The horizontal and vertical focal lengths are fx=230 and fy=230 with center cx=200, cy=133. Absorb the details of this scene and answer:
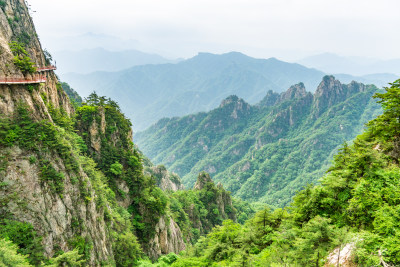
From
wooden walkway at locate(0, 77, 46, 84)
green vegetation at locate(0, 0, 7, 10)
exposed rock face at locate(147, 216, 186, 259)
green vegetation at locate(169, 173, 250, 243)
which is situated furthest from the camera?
green vegetation at locate(169, 173, 250, 243)

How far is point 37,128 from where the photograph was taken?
2009 centimetres

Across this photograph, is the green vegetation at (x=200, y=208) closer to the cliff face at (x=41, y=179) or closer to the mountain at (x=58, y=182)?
the mountain at (x=58, y=182)

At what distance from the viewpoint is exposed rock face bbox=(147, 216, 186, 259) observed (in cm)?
3531

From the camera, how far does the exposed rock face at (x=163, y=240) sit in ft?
116

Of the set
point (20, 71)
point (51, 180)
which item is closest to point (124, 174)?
point (51, 180)

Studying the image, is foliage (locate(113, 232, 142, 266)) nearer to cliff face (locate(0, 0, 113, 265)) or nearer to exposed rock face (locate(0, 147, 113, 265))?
cliff face (locate(0, 0, 113, 265))

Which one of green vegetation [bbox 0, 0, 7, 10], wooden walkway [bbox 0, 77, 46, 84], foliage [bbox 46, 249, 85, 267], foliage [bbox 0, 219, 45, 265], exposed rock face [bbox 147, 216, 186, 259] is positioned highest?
green vegetation [bbox 0, 0, 7, 10]

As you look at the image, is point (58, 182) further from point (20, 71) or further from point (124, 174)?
point (124, 174)

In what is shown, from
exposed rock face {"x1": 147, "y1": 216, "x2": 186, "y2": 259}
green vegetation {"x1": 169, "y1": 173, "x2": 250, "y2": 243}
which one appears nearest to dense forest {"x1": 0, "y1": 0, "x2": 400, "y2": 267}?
exposed rock face {"x1": 147, "y1": 216, "x2": 186, "y2": 259}

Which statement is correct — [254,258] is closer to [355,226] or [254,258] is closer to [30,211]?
[355,226]

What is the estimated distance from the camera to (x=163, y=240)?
124 feet

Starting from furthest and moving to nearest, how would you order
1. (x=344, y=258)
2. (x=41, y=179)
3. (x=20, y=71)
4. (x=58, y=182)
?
(x=20, y=71) < (x=58, y=182) < (x=41, y=179) < (x=344, y=258)

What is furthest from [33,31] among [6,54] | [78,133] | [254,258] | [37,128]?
[254,258]

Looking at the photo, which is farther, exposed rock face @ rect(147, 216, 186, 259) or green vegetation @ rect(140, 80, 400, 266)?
exposed rock face @ rect(147, 216, 186, 259)
